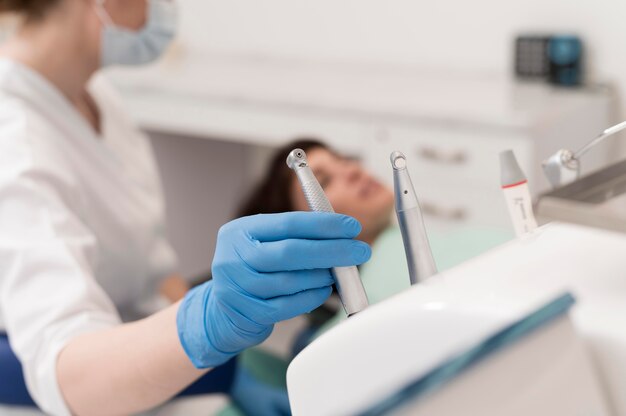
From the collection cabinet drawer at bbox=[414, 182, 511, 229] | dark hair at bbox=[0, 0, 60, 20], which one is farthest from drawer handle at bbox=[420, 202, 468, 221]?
dark hair at bbox=[0, 0, 60, 20]

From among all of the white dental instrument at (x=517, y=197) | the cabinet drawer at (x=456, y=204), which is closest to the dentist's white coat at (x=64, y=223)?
the white dental instrument at (x=517, y=197)

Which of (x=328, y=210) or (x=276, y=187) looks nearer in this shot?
(x=328, y=210)

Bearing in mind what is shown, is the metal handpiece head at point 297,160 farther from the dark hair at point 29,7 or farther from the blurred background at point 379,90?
the dark hair at point 29,7

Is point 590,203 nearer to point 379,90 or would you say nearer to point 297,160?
point 297,160

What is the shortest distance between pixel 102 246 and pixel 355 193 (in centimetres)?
55

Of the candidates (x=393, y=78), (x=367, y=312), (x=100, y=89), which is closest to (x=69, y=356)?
(x=367, y=312)

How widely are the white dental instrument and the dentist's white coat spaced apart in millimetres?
480

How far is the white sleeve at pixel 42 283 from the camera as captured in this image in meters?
0.87

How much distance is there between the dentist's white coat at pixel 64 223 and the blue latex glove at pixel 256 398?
0.21 meters

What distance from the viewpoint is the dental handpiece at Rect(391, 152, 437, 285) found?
0.56m

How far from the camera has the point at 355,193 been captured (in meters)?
1.58

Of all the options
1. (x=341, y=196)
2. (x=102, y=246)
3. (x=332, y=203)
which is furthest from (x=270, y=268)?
(x=341, y=196)

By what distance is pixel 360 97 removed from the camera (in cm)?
202

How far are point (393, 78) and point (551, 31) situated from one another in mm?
439
